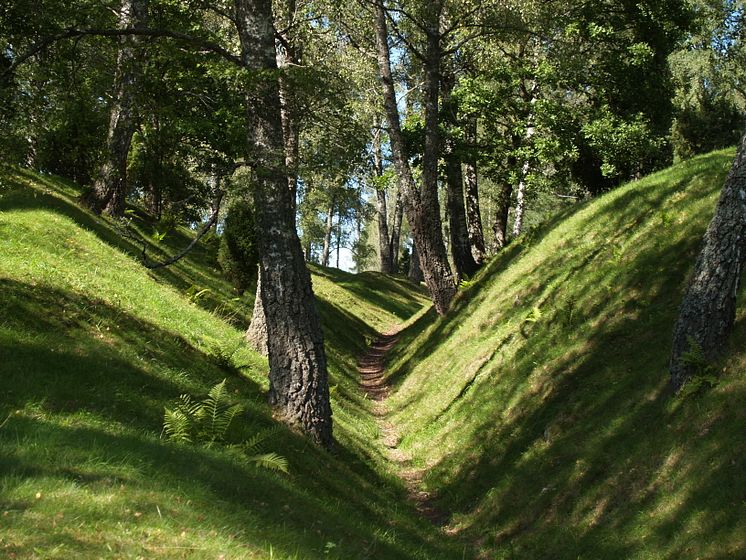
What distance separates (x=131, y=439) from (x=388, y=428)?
1077 cm

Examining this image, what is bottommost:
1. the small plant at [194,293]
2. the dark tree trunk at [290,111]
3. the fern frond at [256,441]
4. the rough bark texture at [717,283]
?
the fern frond at [256,441]

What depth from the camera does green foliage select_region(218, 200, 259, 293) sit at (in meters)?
22.3

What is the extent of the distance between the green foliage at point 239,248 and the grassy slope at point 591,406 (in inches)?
243

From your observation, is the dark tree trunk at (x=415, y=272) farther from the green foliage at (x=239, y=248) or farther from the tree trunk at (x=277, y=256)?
the tree trunk at (x=277, y=256)

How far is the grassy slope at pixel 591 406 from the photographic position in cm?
842

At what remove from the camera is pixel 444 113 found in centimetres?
2752

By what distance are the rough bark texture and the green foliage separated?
48.6ft

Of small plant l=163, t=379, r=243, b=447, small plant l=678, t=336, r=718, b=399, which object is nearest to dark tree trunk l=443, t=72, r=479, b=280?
small plant l=678, t=336, r=718, b=399

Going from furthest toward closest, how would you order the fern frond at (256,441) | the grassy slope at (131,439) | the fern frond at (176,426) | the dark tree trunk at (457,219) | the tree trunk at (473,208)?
the tree trunk at (473,208) → the dark tree trunk at (457,219) → the fern frond at (256,441) → the fern frond at (176,426) → the grassy slope at (131,439)

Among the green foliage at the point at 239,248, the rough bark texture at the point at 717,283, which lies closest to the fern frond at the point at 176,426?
the rough bark texture at the point at 717,283

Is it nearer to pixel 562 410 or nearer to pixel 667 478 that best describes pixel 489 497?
pixel 562 410

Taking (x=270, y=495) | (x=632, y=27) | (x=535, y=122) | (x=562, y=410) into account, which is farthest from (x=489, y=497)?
(x=632, y=27)

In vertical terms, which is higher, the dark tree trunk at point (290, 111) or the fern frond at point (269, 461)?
the dark tree trunk at point (290, 111)

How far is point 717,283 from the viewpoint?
30.4 ft
